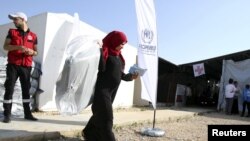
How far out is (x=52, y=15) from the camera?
8.80 metres

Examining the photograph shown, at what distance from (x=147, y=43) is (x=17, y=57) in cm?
253

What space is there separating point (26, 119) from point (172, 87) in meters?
13.1

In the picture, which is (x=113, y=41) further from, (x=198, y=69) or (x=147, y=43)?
(x=198, y=69)

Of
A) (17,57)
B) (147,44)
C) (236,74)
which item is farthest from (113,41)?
(236,74)

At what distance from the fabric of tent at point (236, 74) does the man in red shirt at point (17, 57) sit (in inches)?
478

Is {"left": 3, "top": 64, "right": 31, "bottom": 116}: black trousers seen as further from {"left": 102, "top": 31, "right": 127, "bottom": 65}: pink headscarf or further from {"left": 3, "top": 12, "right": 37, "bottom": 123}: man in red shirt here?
{"left": 102, "top": 31, "right": 127, "bottom": 65}: pink headscarf

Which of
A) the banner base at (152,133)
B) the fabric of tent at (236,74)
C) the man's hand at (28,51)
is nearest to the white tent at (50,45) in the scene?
the man's hand at (28,51)

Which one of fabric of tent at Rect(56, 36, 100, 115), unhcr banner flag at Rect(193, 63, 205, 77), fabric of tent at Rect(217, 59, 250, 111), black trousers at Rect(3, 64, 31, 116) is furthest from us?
unhcr banner flag at Rect(193, 63, 205, 77)

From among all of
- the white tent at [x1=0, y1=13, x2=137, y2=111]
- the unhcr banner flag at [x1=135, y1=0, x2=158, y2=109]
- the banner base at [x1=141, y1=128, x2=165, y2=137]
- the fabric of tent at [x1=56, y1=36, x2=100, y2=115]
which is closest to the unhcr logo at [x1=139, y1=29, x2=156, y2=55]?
the unhcr banner flag at [x1=135, y1=0, x2=158, y2=109]

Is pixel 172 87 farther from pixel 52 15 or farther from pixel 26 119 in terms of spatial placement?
pixel 26 119

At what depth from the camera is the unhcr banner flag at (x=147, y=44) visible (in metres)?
6.96

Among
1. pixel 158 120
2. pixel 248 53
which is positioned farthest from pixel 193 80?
pixel 158 120

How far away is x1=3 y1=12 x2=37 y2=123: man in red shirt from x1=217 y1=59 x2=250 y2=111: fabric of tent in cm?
1215

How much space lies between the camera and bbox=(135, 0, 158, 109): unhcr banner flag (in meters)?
6.96
